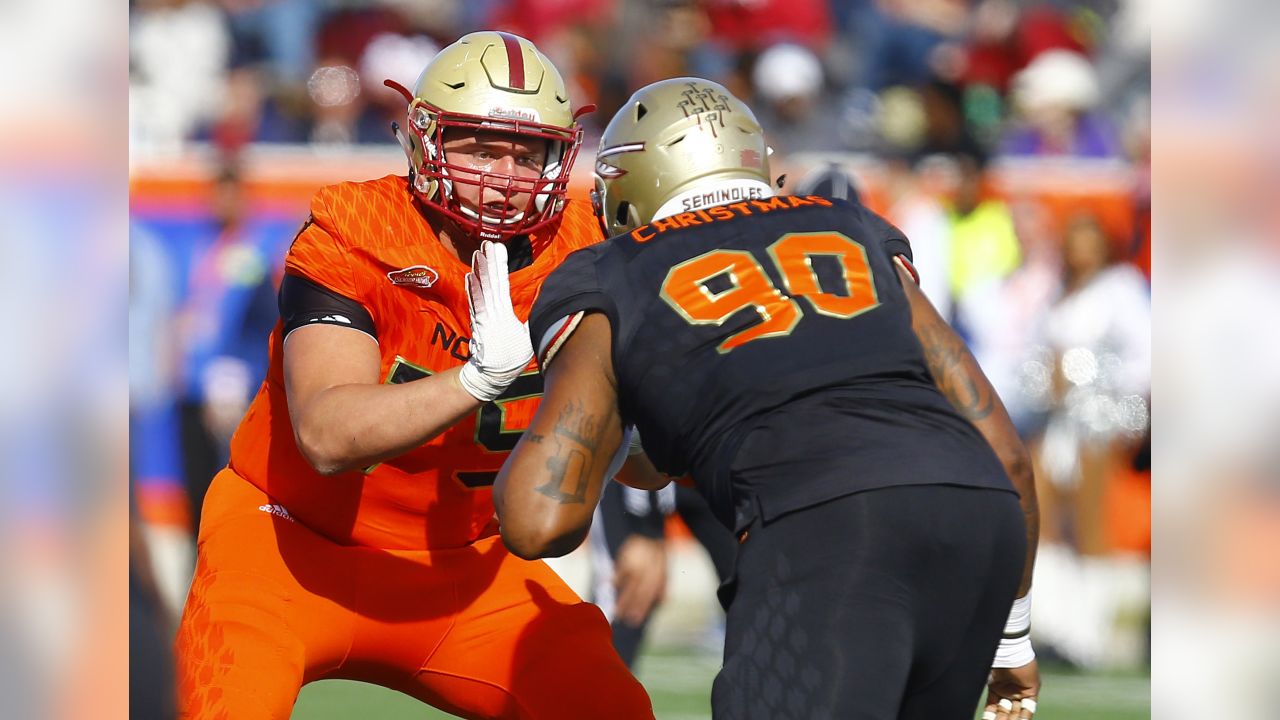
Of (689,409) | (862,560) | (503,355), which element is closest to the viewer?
(862,560)

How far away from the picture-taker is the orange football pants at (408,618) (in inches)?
119

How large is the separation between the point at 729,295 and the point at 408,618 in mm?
1157

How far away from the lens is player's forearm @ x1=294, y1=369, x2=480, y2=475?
2807mm

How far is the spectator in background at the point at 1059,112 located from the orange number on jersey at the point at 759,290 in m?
5.80

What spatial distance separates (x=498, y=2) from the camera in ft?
28.9

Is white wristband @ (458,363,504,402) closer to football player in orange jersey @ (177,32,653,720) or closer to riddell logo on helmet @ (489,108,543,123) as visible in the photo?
football player in orange jersey @ (177,32,653,720)

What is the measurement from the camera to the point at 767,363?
7.93 feet

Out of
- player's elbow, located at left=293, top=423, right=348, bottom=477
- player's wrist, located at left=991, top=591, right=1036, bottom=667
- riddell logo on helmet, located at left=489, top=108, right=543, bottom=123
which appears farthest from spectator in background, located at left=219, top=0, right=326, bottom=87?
player's wrist, located at left=991, top=591, right=1036, bottom=667

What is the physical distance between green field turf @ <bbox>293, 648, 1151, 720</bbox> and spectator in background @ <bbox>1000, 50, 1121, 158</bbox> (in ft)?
9.51
